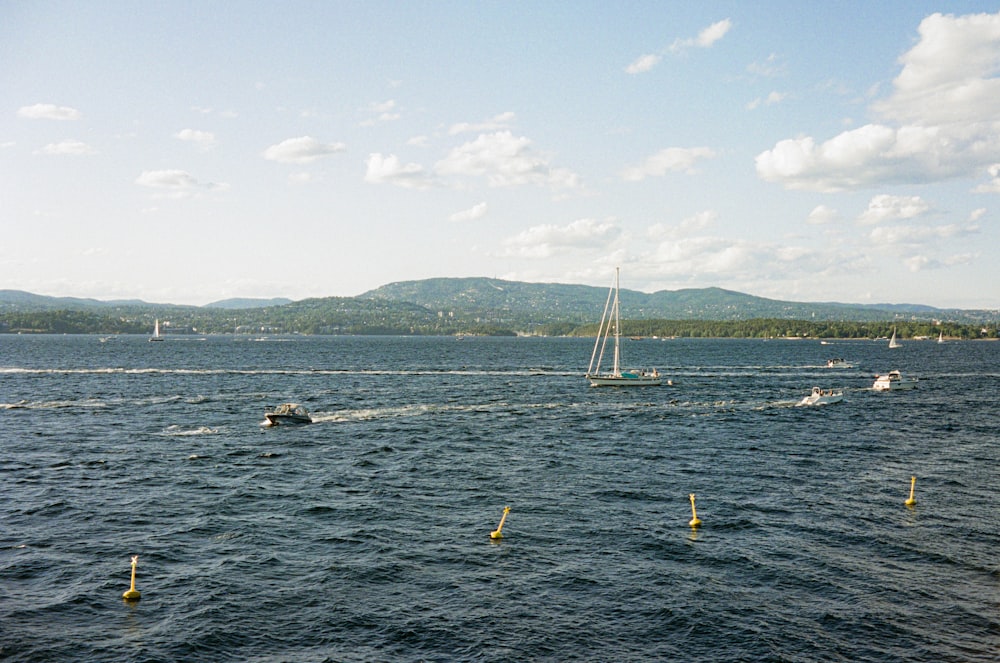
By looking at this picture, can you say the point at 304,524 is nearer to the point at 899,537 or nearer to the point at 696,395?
the point at 899,537

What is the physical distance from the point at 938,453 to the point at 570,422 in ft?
146

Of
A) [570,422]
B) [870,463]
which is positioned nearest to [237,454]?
[570,422]

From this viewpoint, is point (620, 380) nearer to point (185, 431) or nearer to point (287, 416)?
point (287, 416)

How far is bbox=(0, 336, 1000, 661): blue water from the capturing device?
3139cm

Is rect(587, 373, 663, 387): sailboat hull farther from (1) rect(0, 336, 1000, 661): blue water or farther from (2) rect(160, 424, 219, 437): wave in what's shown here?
(2) rect(160, 424, 219, 437): wave

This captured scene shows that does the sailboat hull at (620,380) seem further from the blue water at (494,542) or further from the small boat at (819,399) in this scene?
the blue water at (494,542)

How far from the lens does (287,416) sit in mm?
92812

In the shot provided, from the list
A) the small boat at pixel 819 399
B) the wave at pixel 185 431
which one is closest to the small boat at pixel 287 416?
the wave at pixel 185 431

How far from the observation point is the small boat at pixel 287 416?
9219 cm

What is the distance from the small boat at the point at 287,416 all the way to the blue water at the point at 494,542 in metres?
5.18

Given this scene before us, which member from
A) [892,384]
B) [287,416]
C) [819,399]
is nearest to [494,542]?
[287,416]

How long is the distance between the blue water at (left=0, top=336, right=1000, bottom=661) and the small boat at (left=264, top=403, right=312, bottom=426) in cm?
518

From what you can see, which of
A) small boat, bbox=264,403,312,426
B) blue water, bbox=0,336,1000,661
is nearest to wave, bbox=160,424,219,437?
blue water, bbox=0,336,1000,661

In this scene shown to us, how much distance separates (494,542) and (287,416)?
56.3 m
